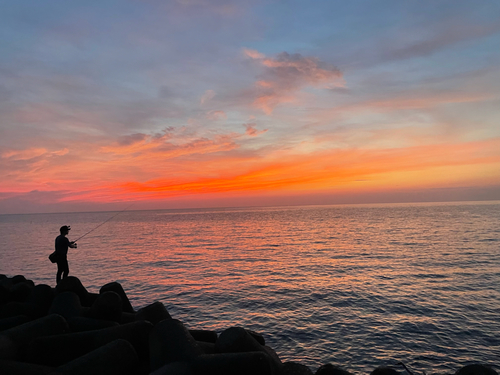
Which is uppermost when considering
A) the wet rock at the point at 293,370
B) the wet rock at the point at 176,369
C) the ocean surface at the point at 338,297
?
the wet rock at the point at 176,369

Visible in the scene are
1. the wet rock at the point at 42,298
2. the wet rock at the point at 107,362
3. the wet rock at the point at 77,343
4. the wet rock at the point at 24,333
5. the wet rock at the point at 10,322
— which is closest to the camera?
the wet rock at the point at 107,362

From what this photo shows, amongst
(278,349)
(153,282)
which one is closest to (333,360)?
(278,349)

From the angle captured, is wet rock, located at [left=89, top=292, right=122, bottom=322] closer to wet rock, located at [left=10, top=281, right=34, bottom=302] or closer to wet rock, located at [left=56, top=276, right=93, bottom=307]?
wet rock, located at [left=56, top=276, right=93, bottom=307]

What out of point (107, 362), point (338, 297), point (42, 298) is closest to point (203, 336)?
point (107, 362)

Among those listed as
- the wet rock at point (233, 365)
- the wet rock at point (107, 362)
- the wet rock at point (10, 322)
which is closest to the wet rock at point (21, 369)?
the wet rock at point (107, 362)

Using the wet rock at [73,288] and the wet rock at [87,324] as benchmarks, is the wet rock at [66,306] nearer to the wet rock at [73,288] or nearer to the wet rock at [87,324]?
the wet rock at [73,288]

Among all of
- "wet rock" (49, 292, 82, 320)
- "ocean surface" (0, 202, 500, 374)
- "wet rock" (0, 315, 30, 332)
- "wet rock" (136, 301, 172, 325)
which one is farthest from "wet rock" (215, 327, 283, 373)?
"wet rock" (0, 315, 30, 332)

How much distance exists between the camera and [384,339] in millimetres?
10406

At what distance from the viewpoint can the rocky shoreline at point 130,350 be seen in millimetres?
4723

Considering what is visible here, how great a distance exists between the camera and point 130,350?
5230 mm

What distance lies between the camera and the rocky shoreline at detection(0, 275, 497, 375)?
4723mm

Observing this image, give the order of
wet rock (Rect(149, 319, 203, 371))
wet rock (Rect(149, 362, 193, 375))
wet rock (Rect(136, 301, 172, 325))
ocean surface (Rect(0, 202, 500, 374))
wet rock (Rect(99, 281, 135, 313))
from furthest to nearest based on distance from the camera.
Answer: ocean surface (Rect(0, 202, 500, 374)), wet rock (Rect(99, 281, 135, 313)), wet rock (Rect(136, 301, 172, 325)), wet rock (Rect(149, 319, 203, 371)), wet rock (Rect(149, 362, 193, 375))

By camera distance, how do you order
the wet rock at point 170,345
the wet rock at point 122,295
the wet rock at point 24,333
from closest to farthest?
1. the wet rock at point 170,345
2. the wet rock at point 24,333
3. the wet rock at point 122,295

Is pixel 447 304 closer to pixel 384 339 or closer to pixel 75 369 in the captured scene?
pixel 384 339
